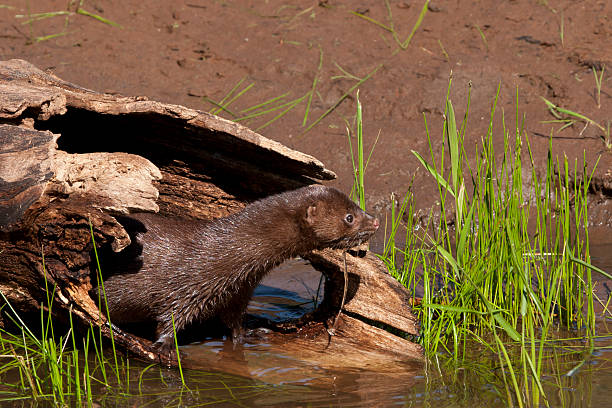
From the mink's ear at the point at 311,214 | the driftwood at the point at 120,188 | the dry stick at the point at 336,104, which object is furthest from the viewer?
the dry stick at the point at 336,104

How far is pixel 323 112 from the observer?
331 inches

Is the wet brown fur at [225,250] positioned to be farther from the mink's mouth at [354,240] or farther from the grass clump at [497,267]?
the grass clump at [497,267]

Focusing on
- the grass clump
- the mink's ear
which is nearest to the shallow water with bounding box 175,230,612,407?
the grass clump

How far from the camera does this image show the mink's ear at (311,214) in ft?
16.1

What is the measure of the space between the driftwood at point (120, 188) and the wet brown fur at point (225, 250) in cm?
19

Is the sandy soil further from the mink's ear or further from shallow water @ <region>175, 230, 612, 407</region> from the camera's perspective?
shallow water @ <region>175, 230, 612, 407</region>

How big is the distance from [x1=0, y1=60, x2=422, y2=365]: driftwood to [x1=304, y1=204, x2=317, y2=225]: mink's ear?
0.23 m

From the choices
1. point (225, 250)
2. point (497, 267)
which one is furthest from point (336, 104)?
point (497, 267)

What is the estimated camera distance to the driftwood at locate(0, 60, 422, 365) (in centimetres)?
414

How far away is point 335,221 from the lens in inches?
194

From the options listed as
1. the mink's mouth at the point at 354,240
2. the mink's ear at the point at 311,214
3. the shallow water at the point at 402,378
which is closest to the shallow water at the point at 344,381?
the shallow water at the point at 402,378

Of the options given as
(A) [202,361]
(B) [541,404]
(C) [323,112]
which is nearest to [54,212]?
(A) [202,361]

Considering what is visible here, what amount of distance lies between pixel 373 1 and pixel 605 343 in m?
6.15

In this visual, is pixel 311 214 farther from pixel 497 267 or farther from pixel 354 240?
pixel 497 267
